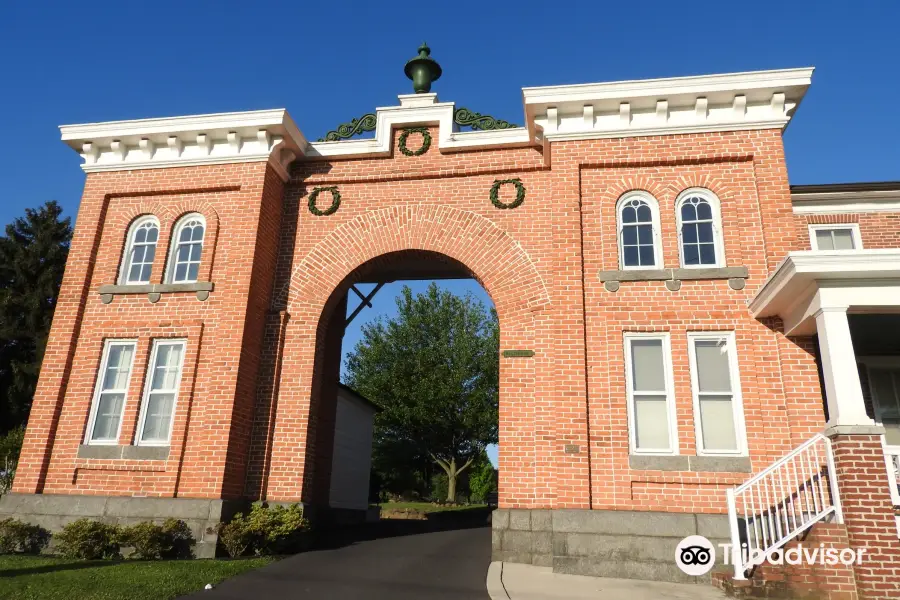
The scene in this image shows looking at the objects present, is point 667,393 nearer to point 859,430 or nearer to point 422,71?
point 859,430

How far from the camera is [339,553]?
1030 centimetres

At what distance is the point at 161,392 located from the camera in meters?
11.3

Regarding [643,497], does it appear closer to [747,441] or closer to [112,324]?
[747,441]

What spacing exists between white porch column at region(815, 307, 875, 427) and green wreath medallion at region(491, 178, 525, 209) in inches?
217

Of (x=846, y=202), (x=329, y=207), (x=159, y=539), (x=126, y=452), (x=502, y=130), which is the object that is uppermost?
(x=502, y=130)

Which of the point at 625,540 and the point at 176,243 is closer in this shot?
the point at 625,540

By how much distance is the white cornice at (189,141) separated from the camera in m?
12.1

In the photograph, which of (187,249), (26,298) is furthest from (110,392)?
(26,298)

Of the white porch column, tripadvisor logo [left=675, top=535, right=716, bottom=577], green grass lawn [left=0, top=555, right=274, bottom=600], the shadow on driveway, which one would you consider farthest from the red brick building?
green grass lawn [left=0, top=555, right=274, bottom=600]

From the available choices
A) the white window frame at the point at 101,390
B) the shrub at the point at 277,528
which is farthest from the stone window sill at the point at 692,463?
the white window frame at the point at 101,390

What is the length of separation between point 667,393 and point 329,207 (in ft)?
24.4

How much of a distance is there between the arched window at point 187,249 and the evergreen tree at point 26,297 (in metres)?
15.1

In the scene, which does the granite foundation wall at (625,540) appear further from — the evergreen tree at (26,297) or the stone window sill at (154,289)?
the evergreen tree at (26,297)

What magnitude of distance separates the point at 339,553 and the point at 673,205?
8.34 metres
